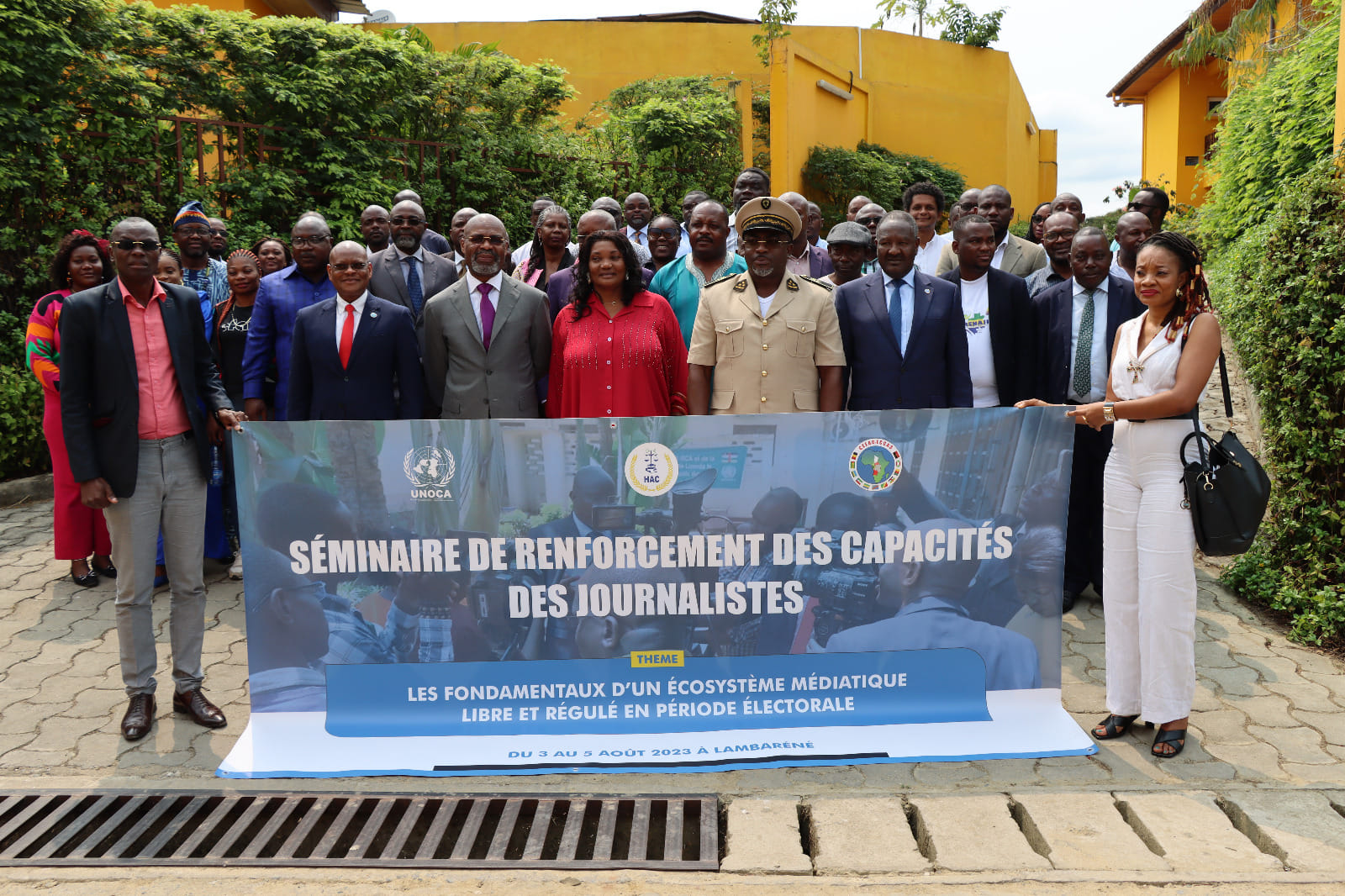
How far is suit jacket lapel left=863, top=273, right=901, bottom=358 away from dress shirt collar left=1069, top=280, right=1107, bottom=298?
125cm

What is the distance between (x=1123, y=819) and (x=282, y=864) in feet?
9.00

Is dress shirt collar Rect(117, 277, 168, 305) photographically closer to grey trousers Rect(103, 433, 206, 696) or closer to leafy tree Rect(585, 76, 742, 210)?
grey trousers Rect(103, 433, 206, 696)

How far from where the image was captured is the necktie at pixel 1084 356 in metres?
5.18

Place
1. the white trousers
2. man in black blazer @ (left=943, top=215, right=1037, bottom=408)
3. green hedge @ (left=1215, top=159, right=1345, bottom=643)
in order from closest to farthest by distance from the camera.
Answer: the white trousers, green hedge @ (left=1215, top=159, right=1345, bottom=643), man in black blazer @ (left=943, top=215, right=1037, bottom=408)

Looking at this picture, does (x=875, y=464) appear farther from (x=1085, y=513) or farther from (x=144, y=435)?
(x=144, y=435)

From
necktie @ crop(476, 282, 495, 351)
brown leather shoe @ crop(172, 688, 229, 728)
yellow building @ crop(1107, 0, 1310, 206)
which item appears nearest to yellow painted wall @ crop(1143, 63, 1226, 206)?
yellow building @ crop(1107, 0, 1310, 206)

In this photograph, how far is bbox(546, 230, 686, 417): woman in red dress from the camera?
177 inches

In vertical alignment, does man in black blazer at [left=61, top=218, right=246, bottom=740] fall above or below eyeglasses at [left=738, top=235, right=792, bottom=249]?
below

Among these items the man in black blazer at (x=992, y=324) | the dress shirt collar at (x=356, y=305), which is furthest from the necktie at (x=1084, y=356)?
the dress shirt collar at (x=356, y=305)

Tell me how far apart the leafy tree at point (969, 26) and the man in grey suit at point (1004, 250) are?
18508mm

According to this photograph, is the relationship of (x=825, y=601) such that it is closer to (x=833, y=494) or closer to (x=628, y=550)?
(x=833, y=494)

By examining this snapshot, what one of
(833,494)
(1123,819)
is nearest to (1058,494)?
(833,494)

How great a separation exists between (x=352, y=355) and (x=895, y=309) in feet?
8.59

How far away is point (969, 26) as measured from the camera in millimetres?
23156
